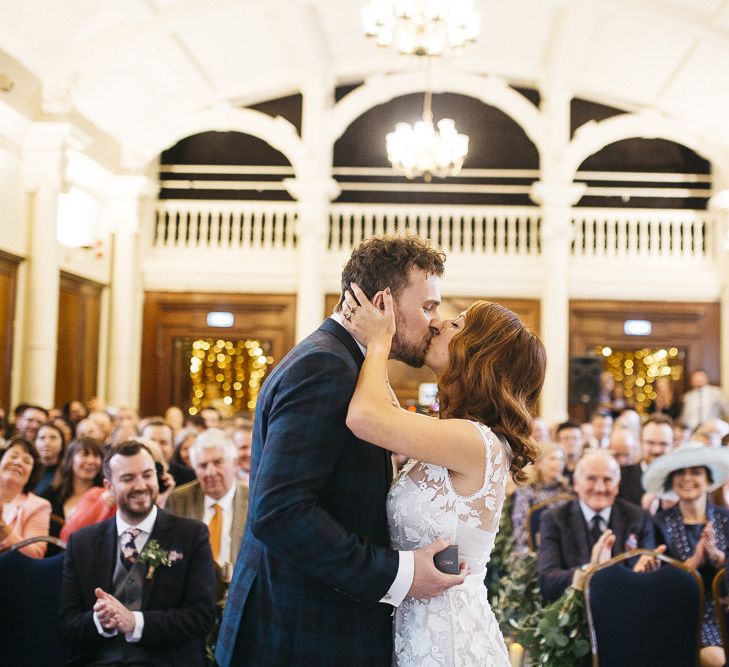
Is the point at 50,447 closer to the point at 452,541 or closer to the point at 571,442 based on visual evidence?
the point at 571,442

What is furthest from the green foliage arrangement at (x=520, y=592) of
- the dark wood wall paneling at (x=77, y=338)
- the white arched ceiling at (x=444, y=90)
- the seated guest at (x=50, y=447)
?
the white arched ceiling at (x=444, y=90)

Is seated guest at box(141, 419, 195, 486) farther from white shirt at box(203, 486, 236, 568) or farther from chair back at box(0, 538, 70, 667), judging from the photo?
chair back at box(0, 538, 70, 667)

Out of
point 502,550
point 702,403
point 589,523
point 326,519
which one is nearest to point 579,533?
point 589,523

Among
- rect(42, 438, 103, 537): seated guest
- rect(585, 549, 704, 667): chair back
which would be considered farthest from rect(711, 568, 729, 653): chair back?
rect(42, 438, 103, 537): seated guest

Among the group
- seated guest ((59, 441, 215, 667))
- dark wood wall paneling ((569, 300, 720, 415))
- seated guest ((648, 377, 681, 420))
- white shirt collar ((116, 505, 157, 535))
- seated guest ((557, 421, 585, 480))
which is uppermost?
dark wood wall paneling ((569, 300, 720, 415))

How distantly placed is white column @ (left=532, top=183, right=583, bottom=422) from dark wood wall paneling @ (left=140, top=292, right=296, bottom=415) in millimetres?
3333

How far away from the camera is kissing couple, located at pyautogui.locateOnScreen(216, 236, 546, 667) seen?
190cm

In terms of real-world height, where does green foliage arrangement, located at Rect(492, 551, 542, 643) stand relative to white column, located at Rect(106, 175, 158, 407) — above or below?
below

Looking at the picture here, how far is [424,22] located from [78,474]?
18.5 feet

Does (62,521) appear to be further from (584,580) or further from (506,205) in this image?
(506,205)

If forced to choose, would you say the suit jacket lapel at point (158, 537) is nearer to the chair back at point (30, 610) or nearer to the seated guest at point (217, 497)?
the chair back at point (30, 610)

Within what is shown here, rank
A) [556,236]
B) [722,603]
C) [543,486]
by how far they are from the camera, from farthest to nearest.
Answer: [556,236] < [543,486] < [722,603]

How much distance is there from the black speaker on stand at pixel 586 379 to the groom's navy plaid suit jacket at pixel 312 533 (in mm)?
9464

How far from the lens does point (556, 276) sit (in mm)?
12109
